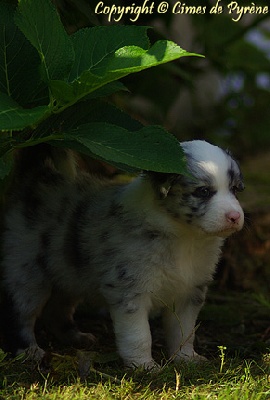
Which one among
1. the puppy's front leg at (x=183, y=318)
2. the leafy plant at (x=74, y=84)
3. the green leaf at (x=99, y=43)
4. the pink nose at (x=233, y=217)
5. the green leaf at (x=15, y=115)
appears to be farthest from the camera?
the puppy's front leg at (x=183, y=318)

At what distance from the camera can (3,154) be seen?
9.83ft

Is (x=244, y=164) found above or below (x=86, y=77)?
below

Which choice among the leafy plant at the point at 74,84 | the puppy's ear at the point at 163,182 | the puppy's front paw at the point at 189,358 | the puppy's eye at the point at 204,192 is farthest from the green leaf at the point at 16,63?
the puppy's front paw at the point at 189,358

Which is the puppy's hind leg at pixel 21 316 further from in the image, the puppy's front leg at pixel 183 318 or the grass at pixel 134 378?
the puppy's front leg at pixel 183 318

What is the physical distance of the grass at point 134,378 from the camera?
2.89 meters

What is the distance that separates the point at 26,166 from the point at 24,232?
35 cm

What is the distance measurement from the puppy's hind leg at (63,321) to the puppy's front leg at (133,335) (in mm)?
578

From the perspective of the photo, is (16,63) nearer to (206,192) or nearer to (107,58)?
(107,58)

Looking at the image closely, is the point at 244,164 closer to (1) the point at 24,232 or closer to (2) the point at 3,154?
(1) the point at 24,232

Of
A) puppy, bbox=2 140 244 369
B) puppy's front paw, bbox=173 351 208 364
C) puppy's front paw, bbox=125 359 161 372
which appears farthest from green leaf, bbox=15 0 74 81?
puppy's front paw, bbox=173 351 208 364

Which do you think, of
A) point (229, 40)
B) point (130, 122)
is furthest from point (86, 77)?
point (229, 40)

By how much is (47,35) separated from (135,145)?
0.48 metres

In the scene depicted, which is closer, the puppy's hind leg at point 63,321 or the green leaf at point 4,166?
the green leaf at point 4,166

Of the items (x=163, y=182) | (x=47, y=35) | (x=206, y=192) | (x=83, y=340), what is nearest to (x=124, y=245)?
(x=163, y=182)
